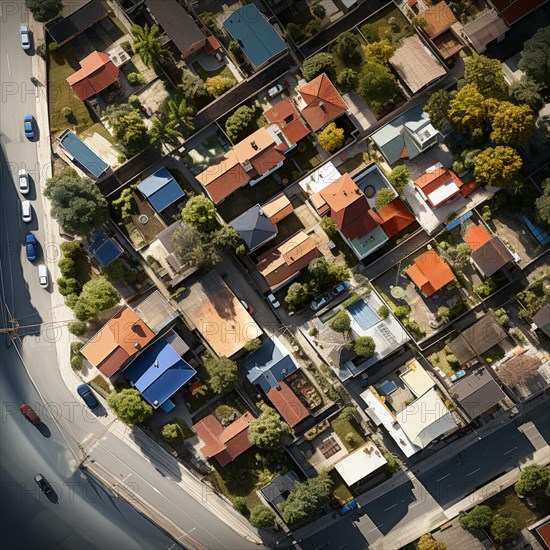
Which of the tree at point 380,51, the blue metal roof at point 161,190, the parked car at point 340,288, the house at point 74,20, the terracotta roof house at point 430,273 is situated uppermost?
the house at point 74,20

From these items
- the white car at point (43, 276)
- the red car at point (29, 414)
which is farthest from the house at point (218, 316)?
the red car at point (29, 414)

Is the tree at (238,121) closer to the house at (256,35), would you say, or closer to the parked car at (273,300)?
the house at (256,35)

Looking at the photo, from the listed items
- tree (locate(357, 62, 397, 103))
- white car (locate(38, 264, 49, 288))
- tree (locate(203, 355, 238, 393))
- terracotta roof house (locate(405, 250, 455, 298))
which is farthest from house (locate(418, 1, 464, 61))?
white car (locate(38, 264, 49, 288))

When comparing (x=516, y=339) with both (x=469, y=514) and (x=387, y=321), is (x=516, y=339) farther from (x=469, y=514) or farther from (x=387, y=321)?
(x=469, y=514)

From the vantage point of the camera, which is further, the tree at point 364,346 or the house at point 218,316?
the house at point 218,316

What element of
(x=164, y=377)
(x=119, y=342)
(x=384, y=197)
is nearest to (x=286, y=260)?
(x=384, y=197)

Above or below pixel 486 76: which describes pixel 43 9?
above

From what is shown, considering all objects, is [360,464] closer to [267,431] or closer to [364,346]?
[267,431]
